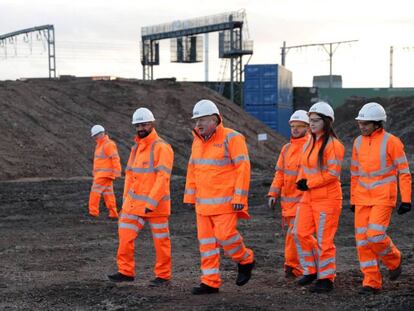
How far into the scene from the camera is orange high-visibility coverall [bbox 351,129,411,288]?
7340 millimetres

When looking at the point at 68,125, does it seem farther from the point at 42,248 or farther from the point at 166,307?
the point at 166,307

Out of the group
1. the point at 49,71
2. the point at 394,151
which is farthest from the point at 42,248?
the point at 49,71

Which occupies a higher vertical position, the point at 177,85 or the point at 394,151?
the point at 177,85

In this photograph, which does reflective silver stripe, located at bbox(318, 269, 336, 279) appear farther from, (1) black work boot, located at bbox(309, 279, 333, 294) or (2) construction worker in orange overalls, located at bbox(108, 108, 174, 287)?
(2) construction worker in orange overalls, located at bbox(108, 108, 174, 287)

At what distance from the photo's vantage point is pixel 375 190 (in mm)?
7398

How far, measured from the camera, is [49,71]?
40594mm

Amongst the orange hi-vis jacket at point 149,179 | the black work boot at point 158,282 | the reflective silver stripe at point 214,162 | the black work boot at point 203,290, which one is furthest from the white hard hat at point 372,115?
the black work boot at point 158,282

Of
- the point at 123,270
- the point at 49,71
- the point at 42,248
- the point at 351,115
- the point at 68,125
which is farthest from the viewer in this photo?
the point at 351,115

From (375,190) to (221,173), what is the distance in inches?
60.2

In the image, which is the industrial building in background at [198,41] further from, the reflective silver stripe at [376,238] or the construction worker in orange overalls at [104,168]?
the reflective silver stripe at [376,238]

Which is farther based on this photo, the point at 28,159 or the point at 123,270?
Answer: the point at 28,159

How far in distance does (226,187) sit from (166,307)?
4.41 ft

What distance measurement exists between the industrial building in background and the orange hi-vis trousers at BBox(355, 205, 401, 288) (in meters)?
A: 33.5

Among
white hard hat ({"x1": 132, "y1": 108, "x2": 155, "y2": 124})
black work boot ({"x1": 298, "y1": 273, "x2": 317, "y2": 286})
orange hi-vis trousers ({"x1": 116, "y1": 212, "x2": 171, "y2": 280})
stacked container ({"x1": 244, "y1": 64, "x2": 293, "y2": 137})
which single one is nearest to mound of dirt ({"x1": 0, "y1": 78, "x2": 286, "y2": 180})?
stacked container ({"x1": 244, "y1": 64, "x2": 293, "y2": 137})
